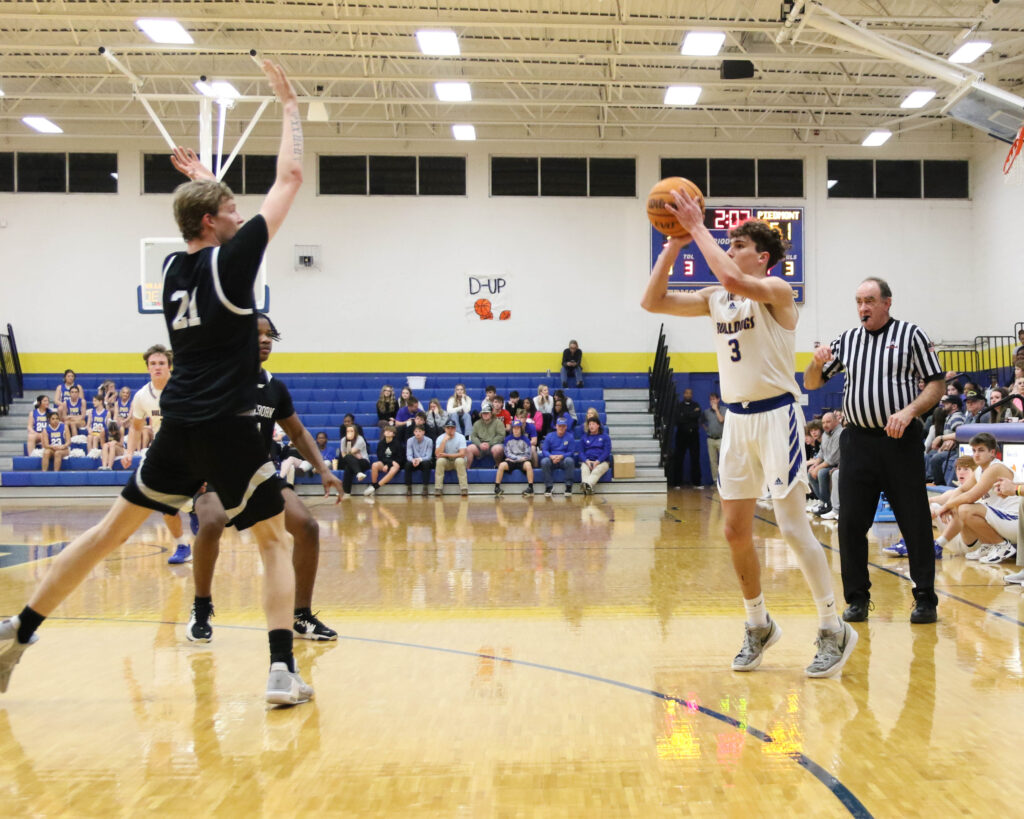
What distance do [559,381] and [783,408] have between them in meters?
15.1

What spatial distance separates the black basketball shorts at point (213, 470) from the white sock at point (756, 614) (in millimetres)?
1960

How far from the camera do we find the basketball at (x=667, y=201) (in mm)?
3744

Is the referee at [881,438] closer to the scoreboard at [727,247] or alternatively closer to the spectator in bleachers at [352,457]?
the spectator in bleachers at [352,457]

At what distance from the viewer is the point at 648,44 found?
51.3 ft

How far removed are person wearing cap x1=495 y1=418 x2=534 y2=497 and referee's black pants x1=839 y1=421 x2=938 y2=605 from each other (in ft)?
32.6

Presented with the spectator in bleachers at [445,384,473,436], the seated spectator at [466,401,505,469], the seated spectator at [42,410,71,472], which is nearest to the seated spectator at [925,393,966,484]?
the seated spectator at [466,401,505,469]

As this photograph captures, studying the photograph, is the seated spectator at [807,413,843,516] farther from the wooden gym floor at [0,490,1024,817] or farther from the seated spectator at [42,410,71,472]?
the seated spectator at [42,410,71,472]

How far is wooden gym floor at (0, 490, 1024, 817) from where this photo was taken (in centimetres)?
241

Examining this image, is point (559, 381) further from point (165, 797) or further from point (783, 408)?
point (165, 797)

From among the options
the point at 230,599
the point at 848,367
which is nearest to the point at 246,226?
the point at 230,599

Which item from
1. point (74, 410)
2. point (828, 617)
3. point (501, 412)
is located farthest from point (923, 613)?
point (74, 410)

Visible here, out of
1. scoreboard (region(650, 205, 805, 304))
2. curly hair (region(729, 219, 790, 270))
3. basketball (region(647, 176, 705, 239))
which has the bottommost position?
curly hair (region(729, 219, 790, 270))

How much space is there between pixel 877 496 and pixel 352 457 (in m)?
10.8

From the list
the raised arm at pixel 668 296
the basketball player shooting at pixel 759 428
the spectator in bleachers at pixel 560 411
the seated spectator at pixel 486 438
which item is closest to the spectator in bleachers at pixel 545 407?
the spectator in bleachers at pixel 560 411
